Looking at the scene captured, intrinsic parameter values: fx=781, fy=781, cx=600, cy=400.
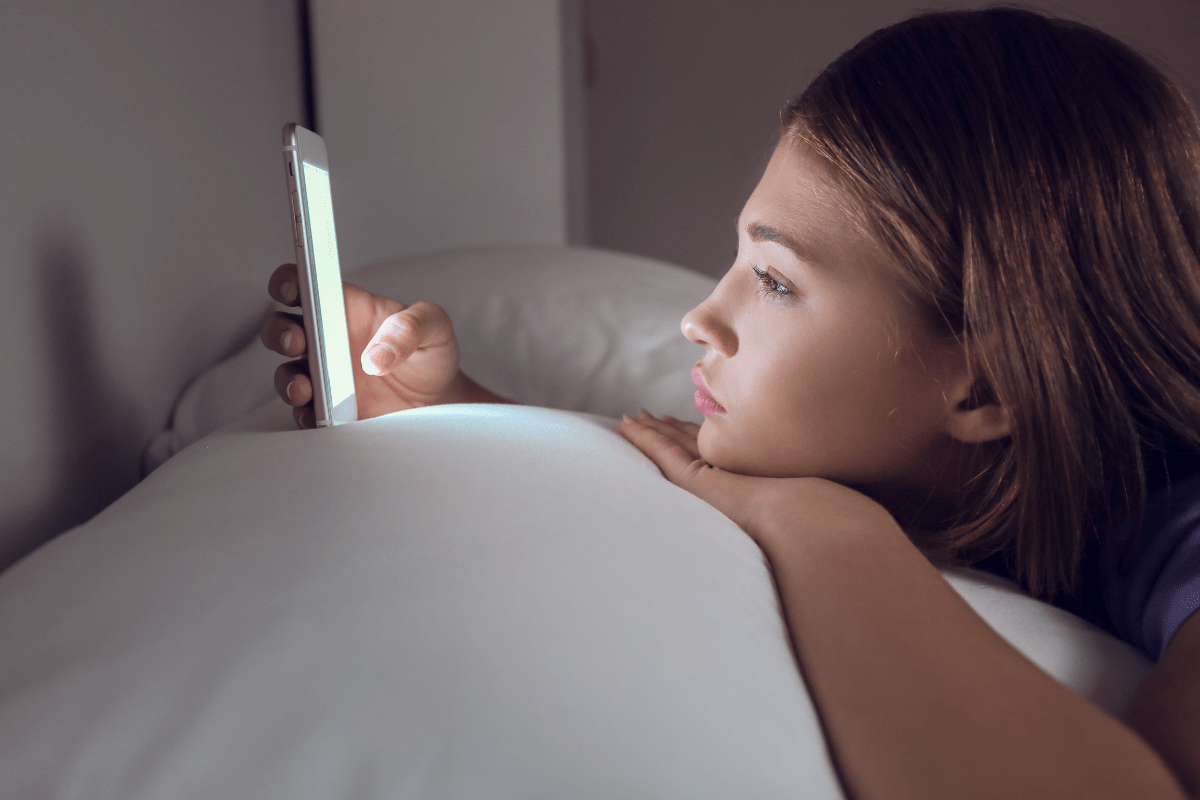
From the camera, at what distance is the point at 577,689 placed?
0.28 metres

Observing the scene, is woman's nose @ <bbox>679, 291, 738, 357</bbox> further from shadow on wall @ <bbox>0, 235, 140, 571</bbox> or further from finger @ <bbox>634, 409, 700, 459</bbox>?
shadow on wall @ <bbox>0, 235, 140, 571</bbox>

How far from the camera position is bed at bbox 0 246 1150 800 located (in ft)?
0.86

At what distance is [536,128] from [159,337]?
2.65 ft

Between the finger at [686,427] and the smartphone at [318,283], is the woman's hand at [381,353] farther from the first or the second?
the finger at [686,427]

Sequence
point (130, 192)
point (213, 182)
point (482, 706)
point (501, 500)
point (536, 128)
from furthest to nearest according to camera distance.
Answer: point (536, 128), point (213, 182), point (130, 192), point (501, 500), point (482, 706)

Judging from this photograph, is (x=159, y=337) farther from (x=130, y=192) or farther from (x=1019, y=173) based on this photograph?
(x=1019, y=173)

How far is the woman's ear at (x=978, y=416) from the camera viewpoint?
0.55 metres

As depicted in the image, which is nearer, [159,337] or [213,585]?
[213,585]

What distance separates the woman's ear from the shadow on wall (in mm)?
612

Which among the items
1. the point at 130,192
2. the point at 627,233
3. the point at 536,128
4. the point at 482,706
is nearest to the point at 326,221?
the point at 130,192

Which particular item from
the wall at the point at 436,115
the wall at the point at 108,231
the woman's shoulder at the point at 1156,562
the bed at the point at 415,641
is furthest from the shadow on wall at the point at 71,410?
the wall at the point at 436,115

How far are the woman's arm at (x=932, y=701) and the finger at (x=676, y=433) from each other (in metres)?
0.24

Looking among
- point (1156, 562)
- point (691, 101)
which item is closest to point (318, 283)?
point (1156, 562)

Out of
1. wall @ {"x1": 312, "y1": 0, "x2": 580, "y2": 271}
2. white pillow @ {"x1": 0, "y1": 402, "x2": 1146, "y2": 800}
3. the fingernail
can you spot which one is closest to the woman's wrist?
the fingernail
